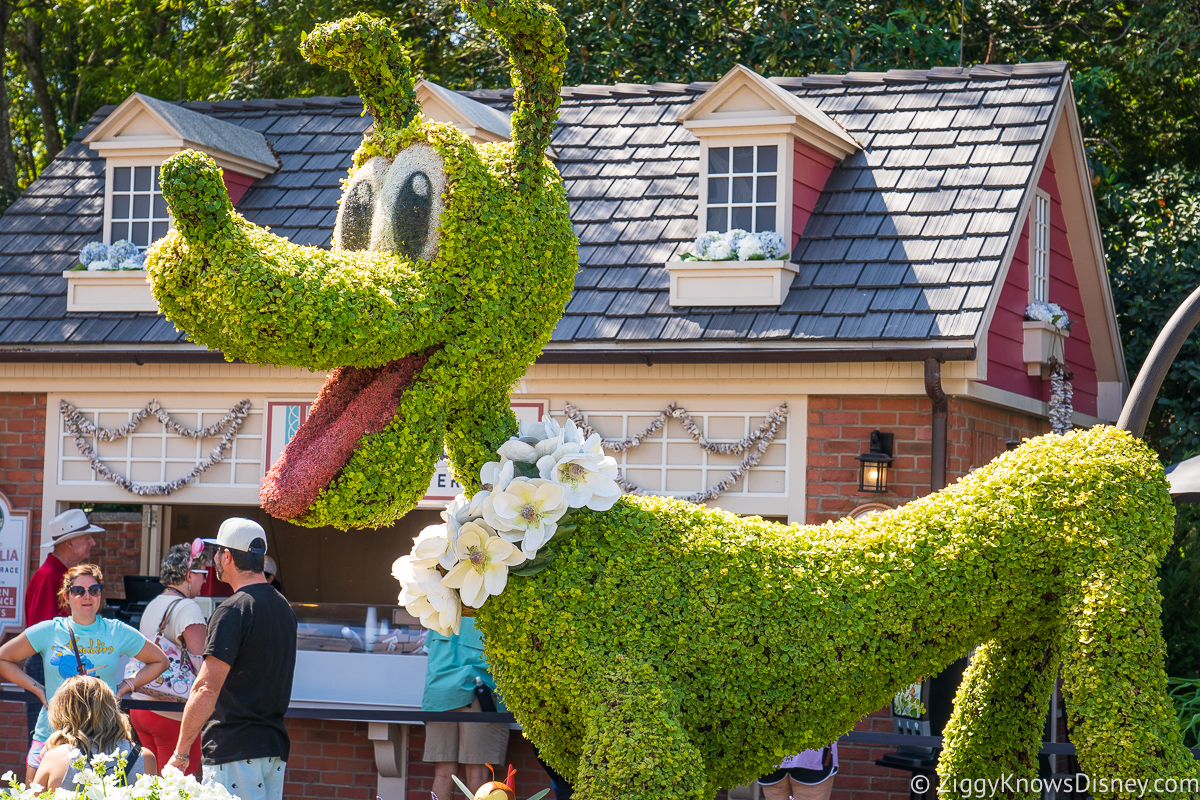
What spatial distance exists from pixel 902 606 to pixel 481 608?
4.22 ft

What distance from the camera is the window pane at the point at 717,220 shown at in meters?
9.47

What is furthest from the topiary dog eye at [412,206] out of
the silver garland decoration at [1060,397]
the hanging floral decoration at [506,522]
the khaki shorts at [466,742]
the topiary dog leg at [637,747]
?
the silver garland decoration at [1060,397]

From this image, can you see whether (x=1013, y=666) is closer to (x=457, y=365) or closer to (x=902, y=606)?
(x=902, y=606)

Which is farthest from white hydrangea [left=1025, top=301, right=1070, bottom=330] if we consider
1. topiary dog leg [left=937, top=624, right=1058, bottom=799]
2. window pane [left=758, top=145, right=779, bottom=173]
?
topiary dog leg [left=937, top=624, right=1058, bottom=799]

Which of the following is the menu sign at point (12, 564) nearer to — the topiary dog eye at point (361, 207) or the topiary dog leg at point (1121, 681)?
A: the topiary dog eye at point (361, 207)

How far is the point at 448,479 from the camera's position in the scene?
30.6 feet

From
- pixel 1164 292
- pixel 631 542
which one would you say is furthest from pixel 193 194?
pixel 1164 292

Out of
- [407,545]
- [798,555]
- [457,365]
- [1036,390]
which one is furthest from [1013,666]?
[407,545]

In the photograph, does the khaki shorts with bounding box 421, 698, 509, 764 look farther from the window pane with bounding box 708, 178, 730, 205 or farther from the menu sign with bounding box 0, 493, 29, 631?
the window pane with bounding box 708, 178, 730, 205

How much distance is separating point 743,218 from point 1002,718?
559cm

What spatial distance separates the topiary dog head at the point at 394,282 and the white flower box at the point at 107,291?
654cm

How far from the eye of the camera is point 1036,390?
10094mm

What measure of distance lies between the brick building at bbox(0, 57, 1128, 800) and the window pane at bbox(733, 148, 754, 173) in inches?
0.6

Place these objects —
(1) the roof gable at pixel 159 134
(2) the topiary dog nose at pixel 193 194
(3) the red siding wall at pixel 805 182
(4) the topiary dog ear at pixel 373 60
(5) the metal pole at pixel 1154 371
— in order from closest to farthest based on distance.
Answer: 1. (2) the topiary dog nose at pixel 193 194
2. (4) the topiary dog ear at pixel 373 60
3. (5) the metal pole at pixel 1154 371
4. (3) the red siding wall at pixel 805 182
5. (1) the roof gable at pixel 159 134
